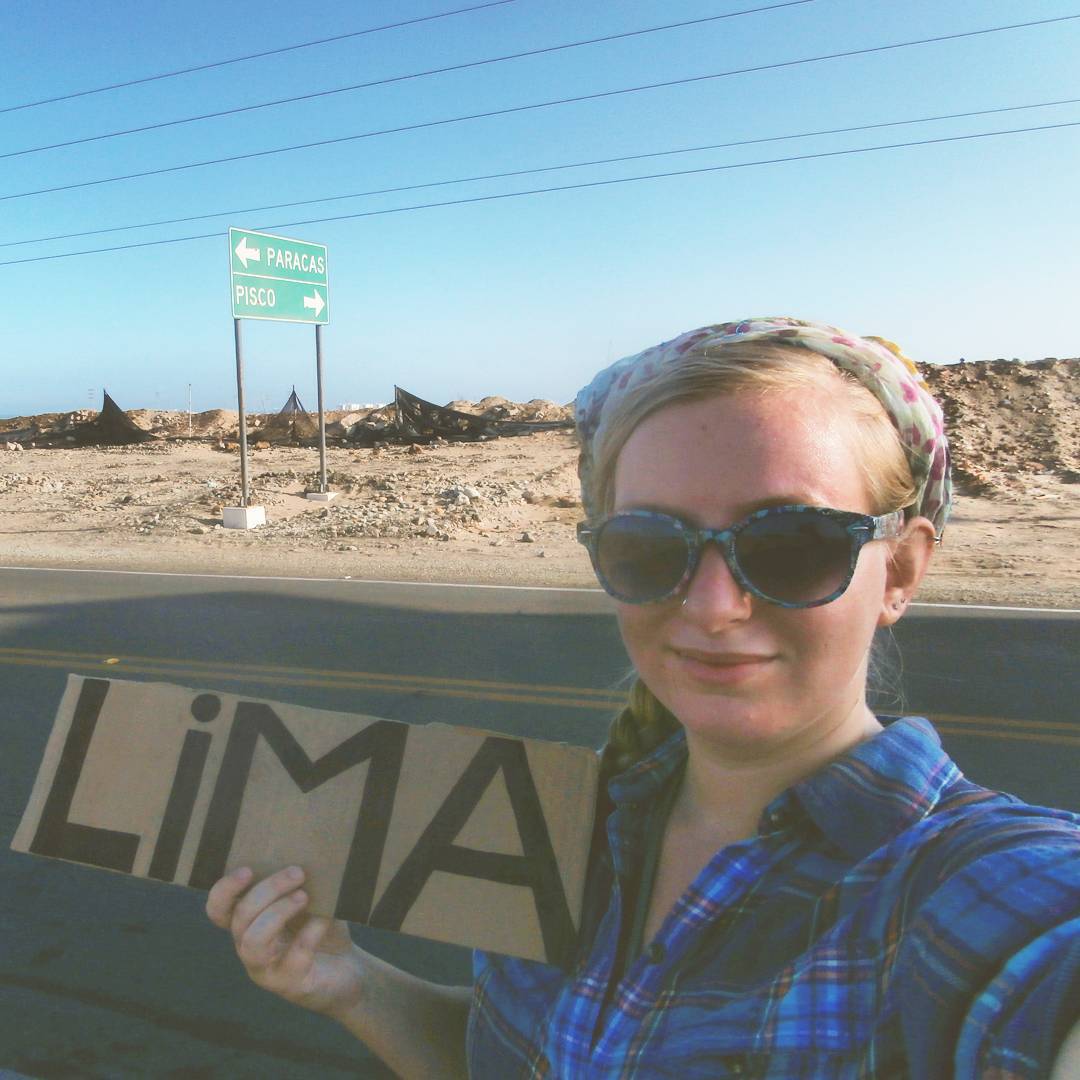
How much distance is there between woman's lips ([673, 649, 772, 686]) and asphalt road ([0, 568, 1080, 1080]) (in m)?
1.23

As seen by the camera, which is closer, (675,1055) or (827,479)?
(675,1055)

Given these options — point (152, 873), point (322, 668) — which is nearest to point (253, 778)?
point (152, 873)

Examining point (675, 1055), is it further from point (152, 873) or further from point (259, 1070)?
point (259, 1070)

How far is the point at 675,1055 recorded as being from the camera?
1.01m

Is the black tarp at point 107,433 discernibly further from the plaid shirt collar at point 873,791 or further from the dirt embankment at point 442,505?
the plaid shirt collar at point 873,791

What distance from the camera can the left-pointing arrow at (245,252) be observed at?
1471 cm

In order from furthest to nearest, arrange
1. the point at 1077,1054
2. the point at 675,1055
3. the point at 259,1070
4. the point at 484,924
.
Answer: the point at 259,1070 → the point at 484,924 → the point at 675,1055 → the point at 1077,1054

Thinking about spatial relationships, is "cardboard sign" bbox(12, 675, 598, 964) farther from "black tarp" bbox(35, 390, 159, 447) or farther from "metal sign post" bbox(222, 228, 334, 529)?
"black tarp" bbox(35, 390, 159, 447)

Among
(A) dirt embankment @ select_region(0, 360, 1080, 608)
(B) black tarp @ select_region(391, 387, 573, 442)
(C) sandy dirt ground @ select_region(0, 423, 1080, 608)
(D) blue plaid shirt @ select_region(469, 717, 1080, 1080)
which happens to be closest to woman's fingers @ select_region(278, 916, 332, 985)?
(D) blue plaid shirt @ select_region(469, 717, 1080, 1080)

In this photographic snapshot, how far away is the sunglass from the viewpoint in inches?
43.3

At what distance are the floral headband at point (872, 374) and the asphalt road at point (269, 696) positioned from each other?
1.25 metres

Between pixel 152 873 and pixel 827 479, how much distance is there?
1189 millimetres

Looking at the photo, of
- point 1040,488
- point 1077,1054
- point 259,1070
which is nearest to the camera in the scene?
point 1077,1054

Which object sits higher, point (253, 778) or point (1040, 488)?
point (253, 778)
